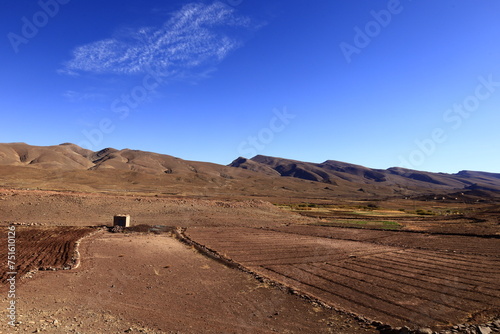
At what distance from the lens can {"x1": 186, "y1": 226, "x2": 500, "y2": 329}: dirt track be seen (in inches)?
397

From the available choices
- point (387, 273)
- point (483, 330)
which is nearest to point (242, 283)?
point (387, 273)

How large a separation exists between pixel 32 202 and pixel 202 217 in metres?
18.4

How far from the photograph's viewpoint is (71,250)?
656 inches

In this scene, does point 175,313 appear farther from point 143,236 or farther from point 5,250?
point 143,236

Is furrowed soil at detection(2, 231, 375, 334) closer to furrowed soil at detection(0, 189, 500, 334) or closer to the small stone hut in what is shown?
furrowed soil at detection(0, 189, 500, 334)

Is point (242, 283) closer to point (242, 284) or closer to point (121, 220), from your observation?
point (242, 284)

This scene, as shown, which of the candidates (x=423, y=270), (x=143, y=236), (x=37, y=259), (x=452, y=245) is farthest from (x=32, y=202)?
(x=452, y=245)

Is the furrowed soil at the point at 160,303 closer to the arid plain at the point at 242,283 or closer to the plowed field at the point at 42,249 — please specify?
the arid plain at the point at 242,283

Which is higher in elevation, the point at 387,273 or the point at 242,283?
the point at 387,273

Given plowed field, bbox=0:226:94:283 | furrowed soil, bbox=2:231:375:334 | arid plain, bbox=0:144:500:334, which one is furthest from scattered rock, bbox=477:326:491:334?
plowed field, bbox=0:226:94:283

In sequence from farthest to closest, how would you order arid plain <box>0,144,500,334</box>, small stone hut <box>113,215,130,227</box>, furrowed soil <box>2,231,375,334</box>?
1. small stone hut <box>113,215,130,227</box>
2. arid plain <box>0,144,500,334</box>
3. furrowed soil <box>2,231,375,334</box>

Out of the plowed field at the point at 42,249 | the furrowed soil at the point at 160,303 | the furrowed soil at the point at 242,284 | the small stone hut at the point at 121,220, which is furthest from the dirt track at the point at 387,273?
the plowed field at the point at 42,249

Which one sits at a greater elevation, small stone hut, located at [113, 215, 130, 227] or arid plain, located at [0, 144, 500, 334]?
small stone hut, located at [113, 215, 130, 227]

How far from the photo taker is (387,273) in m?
14.3
